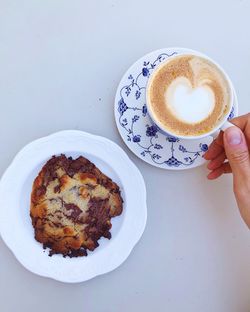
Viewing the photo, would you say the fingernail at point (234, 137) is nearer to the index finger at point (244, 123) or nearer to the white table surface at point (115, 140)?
the index finger at point (244, 123)

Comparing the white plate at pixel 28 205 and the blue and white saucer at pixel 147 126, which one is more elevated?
the blue and white saucer at pixel 147 126

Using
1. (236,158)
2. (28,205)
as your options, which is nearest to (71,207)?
(28,205)

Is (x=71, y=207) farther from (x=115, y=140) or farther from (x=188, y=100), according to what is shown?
(x=188, y=100)

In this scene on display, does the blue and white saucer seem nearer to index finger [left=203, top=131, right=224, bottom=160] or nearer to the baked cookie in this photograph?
index finger [left=203, top=131, right=224, bottom=160]

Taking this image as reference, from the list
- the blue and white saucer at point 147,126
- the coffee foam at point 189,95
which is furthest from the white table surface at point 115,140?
the coffee foam at point 189,95

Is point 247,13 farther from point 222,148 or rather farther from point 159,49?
point 222,148

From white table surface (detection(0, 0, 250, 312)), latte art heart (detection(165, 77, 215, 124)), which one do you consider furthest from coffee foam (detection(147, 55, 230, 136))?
white table surface (detection(0, 0, 250, 312))

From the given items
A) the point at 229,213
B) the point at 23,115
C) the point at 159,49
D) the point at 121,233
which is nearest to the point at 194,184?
the point at 229,213
